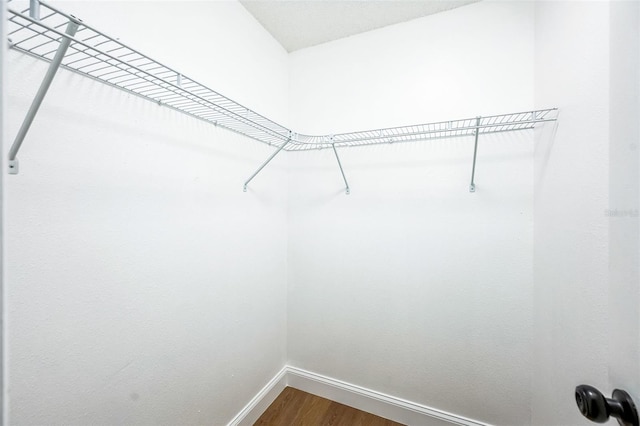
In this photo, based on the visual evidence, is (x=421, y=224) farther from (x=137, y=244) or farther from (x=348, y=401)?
(x=137, y=244)

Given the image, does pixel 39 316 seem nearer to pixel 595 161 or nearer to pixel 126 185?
pixel 126 185

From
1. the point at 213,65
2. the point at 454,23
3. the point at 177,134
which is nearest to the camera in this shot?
the point at 177,134

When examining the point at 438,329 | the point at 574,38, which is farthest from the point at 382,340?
the point at 574,38

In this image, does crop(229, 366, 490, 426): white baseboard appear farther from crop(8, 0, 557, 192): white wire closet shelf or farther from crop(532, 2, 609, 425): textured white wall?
crop(8, 0, 557, 192): white wire closet shelf

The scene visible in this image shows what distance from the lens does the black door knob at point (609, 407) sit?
47cm

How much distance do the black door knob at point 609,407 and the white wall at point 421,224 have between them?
101cm

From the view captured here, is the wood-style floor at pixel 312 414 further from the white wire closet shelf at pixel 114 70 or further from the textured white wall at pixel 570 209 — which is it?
the white wire closet shelf at pixel 114 70

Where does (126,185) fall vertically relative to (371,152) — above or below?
below

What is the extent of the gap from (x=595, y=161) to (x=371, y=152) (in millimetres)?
1073

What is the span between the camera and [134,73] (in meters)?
0.86

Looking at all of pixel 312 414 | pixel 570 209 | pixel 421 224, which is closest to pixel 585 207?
pixel 570 209

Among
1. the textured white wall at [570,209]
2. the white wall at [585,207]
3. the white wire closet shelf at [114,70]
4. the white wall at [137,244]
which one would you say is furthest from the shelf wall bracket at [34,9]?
the textured white wall at [570,209]

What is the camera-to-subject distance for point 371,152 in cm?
174

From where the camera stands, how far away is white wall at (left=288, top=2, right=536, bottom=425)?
1.43m
